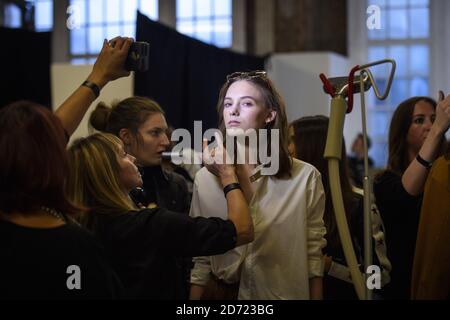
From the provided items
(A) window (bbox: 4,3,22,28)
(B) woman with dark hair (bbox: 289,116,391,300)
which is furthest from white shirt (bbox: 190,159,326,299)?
(A) window (bbox: 4,3,22,28)

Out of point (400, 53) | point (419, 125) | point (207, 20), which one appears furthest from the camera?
point (207, 20)

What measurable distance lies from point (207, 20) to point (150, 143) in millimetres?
5669

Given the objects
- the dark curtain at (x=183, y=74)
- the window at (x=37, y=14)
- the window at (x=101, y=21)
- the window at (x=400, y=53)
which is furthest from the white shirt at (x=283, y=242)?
the window at (x=37, y=14)

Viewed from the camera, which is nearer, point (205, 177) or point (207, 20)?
point (205, 177)

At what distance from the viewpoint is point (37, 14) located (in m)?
8.28

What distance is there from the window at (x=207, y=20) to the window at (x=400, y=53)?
5.18 ft

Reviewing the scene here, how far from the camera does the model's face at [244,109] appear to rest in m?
1.92

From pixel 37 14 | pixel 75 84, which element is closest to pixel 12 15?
pixel 37 14

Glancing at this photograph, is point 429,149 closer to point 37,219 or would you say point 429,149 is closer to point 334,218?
point 334,218

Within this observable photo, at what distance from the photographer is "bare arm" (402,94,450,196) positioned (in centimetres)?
181

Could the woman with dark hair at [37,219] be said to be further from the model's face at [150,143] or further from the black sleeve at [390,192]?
the black sleeve at [390,192]
